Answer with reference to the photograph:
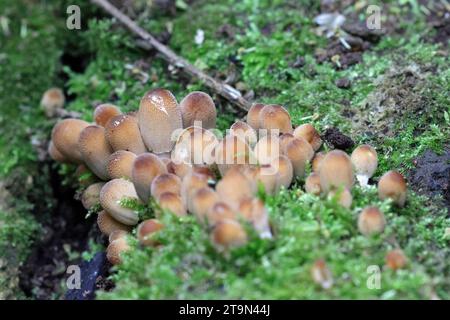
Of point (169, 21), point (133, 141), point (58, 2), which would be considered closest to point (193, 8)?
point (169, 21)

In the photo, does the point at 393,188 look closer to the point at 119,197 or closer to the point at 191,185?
the point at 191,185

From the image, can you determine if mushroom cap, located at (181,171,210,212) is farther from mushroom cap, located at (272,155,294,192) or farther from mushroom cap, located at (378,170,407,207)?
mushroom cap, located at (378,170,407,207)

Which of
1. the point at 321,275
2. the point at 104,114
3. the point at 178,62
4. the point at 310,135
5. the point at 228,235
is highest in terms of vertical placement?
the point at 178,62

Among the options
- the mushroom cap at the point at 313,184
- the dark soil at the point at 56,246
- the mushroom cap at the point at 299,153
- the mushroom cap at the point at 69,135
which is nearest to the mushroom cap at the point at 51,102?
the dark soil at the point at 56,246

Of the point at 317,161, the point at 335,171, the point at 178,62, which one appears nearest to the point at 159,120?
the point at 317,161

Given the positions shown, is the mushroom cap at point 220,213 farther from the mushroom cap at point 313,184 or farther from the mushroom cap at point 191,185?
the mushroom cap at point 313,184

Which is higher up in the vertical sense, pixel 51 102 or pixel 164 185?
pixel 51 102

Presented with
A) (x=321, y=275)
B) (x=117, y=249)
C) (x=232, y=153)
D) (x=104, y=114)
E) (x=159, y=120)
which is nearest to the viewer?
(x=321, y=275)
